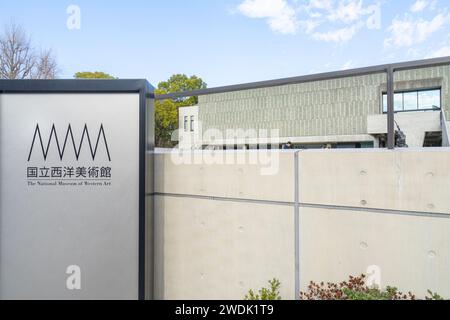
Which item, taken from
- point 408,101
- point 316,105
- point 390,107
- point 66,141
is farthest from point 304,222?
point 316,105

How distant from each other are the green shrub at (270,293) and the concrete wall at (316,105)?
2683 mm

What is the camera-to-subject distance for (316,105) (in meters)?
7.32

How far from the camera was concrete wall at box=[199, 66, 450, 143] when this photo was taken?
5641mm

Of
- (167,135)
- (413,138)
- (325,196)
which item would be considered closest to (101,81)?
(167,135)

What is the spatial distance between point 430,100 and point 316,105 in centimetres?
307

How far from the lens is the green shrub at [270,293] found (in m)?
2.98

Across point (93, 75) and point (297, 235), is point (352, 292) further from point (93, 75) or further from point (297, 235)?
point (93, 75)

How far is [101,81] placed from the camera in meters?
3.26

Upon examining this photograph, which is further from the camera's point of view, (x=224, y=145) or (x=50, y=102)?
(x=224, y=145)

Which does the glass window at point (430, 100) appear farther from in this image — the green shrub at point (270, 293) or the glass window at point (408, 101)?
the green shrub at point (270, 293)

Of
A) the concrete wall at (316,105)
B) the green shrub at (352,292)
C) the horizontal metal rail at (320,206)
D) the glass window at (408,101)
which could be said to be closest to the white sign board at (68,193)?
the horizontal metal rail at (320,206)
